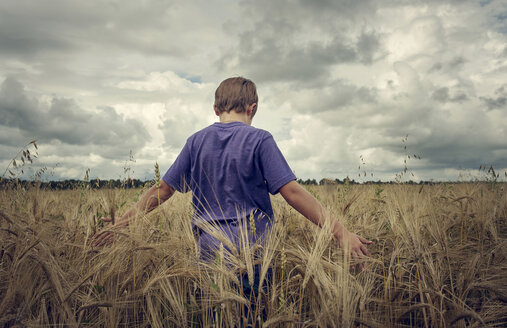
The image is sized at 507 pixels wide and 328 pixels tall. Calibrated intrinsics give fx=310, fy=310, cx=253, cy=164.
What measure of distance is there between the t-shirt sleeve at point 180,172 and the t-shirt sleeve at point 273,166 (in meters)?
0.57

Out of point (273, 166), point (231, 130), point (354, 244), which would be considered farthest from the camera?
→ point (231, 130)

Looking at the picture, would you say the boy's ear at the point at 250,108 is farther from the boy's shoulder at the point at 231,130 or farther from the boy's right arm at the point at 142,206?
the boy's right arm at the point at 142,206

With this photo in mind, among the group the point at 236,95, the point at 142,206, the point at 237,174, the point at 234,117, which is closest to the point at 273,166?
the point at 237,174

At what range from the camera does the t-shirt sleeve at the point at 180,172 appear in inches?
85.4

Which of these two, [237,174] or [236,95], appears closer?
[237,174]

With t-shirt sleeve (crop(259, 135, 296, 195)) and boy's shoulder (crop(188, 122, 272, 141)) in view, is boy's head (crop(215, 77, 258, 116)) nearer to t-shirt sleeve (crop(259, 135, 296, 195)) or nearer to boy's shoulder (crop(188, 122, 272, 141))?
boy's shoulder (crop(188, 122, 272, 141))

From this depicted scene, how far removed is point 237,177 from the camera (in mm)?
1917

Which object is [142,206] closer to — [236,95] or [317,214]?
[236,95]

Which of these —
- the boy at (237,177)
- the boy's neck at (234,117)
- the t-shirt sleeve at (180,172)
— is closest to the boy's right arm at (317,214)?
the boy at (237,177)

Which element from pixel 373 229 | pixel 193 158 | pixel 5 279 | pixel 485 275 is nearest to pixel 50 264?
pixel 5 279

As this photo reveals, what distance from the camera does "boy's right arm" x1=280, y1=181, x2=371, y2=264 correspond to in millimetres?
1720

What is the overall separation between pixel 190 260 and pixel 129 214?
673mm

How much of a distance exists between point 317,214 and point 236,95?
96cm

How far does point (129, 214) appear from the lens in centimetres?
208
